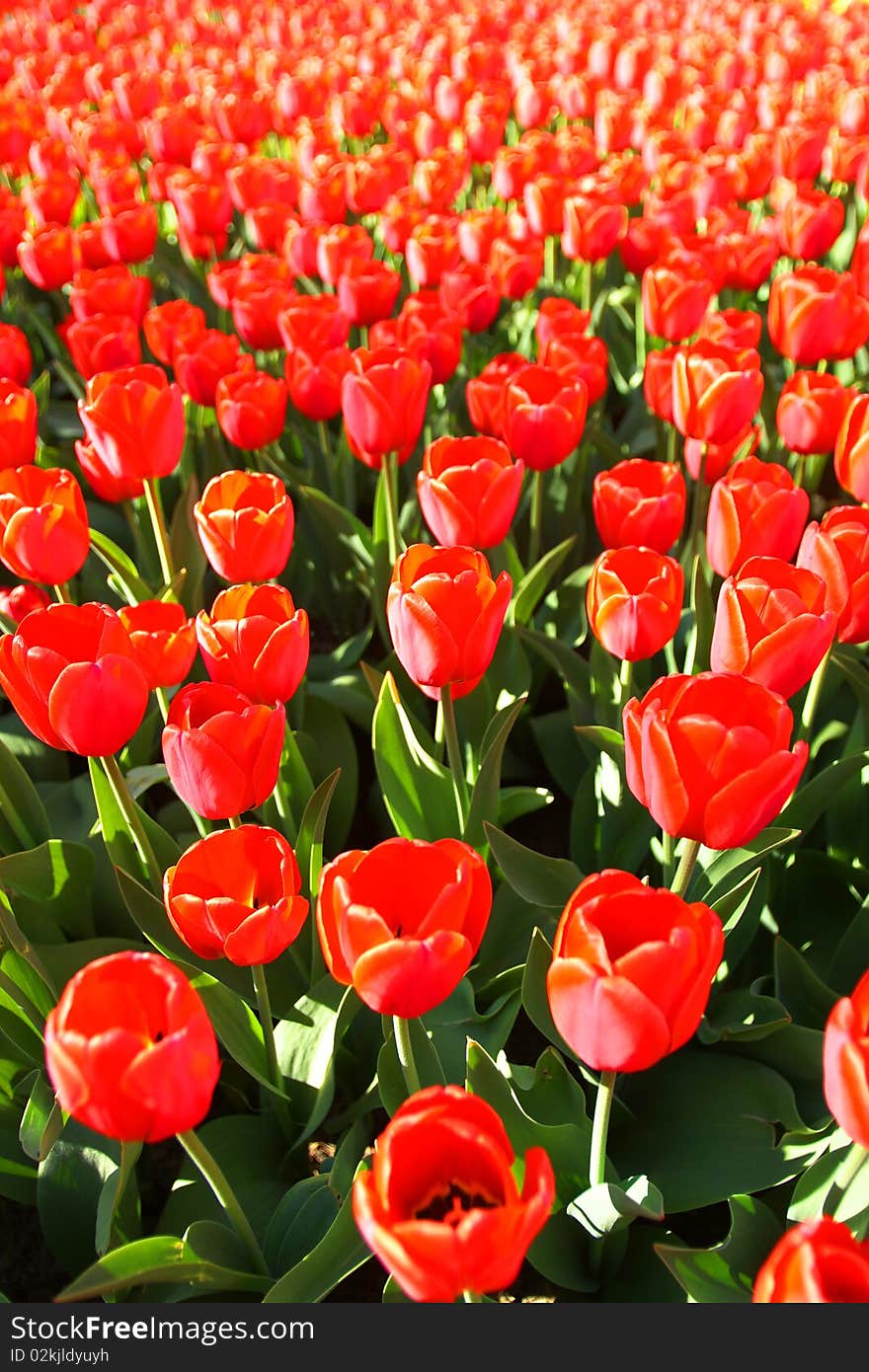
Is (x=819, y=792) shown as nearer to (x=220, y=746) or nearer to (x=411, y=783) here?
(x=411, y=783)

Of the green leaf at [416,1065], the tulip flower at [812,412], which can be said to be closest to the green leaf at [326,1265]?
the green leaf at [416,1065]

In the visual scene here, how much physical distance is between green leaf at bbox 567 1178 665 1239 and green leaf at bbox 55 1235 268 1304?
380 millimetres

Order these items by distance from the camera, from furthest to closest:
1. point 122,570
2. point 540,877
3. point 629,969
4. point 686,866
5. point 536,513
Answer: point 536,513
point 122,570
point 540,877
point 686,866
point 629,969

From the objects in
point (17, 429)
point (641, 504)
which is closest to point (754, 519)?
point (641, 504)

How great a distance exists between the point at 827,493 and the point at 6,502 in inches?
84.3

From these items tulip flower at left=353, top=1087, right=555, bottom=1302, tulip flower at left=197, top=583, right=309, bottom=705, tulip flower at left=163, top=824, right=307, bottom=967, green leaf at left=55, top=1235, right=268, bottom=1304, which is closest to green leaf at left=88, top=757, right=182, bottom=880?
tulip flower at left=197, top=583, right=309, bottom=705

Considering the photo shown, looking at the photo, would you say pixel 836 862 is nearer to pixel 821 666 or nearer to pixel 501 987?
pixel 821 666

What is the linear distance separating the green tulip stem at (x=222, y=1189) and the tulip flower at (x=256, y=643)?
542 mm

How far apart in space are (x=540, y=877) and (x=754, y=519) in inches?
24.1

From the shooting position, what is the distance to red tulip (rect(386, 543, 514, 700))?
1396 millimetres

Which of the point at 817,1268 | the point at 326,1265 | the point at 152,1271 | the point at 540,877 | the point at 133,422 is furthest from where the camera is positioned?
the point at 133,422

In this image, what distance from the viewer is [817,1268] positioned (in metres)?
0.82

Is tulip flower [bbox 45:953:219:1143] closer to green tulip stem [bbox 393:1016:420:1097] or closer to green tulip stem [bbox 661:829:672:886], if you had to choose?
green tulip stem [bbox 393:1016:420:1097]

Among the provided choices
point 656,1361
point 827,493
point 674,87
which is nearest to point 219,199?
point 827,493
